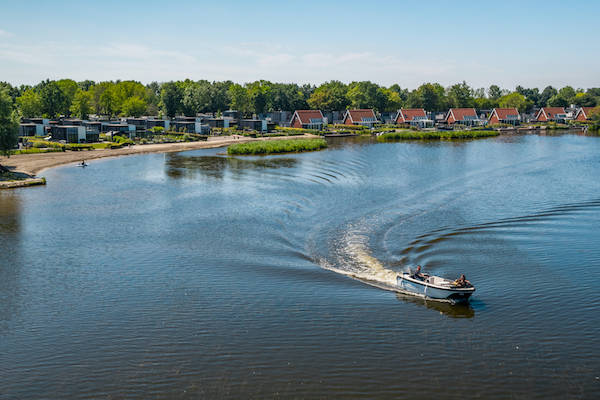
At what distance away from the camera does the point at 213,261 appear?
3338 cm

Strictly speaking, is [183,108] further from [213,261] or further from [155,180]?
[213,261]

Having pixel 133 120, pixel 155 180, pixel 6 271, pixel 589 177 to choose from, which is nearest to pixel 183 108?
pixel 133 120

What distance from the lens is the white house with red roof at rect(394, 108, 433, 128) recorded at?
162m

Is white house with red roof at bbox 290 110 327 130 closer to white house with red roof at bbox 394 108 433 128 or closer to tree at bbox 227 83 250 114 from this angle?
tree at bbox 227 83 250 114

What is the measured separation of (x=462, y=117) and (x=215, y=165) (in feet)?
386

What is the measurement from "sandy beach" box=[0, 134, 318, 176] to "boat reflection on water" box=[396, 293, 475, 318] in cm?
5477

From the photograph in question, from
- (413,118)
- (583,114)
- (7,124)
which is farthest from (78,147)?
(583,114)

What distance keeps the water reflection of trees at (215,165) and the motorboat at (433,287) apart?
140 ft

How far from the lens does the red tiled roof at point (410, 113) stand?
6411 inches

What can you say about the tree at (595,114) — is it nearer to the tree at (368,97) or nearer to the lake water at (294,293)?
the tree at (368,97)

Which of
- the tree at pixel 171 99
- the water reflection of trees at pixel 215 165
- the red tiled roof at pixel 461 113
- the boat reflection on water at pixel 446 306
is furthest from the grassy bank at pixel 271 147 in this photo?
the red tiled roof at pixel 461 113

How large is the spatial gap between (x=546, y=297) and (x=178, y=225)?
27.9 metres

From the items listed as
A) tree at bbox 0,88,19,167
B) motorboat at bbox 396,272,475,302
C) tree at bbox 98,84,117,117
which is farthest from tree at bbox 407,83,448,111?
motorboat at bbox 396,272,475,302

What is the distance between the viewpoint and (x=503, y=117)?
177m
